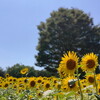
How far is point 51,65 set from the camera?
41750mm

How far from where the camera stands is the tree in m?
42.1

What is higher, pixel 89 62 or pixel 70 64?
pixel 89 62

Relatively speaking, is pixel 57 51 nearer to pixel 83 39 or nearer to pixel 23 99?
pixel 83 39

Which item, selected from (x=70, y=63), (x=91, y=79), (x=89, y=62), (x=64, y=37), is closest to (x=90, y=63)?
(x=89, y=62)

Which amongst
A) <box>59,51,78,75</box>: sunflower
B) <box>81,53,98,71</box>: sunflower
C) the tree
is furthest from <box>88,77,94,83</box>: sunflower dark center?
the tree

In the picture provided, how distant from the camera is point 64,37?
140 ft

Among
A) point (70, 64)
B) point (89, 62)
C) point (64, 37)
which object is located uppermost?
point (64, 37)

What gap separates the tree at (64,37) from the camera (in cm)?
4206

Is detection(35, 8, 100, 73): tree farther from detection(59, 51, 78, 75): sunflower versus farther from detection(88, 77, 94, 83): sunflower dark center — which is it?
detection(59, 51, 78, 75): sunflower

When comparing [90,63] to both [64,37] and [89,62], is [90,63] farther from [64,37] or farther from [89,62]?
[64,37]

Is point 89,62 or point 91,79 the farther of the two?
point 91,79

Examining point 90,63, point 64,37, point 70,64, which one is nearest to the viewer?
point 70,64

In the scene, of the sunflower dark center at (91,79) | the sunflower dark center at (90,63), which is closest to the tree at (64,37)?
the sunflower dark center at (91,79)

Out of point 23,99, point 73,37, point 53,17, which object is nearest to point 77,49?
point 73,37
